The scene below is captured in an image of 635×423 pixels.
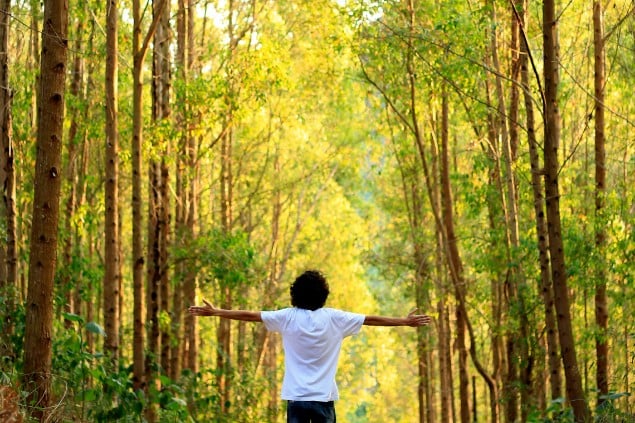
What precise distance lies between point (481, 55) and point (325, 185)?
62.7 ft

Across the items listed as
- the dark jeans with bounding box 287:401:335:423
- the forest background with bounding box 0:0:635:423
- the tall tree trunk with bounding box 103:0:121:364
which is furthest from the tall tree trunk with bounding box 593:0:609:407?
the dark jeans with bounding box 287:401:335:423

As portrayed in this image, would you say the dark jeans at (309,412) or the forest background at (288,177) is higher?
the forest background at (288,177)

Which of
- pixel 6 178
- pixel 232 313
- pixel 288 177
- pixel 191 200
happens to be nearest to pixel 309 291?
pixel 232 313

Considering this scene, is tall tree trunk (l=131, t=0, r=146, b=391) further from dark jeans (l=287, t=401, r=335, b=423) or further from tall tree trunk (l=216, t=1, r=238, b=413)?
dark jeans (l=287, t=401, r=335, b=423)

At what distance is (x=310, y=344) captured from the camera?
679 centimetres

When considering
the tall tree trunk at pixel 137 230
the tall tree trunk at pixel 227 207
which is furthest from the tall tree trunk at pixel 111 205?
the tall tree trunk at pixel 227 207

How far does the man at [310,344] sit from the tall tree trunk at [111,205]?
7566 mm

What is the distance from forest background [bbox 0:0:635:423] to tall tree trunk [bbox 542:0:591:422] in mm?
27

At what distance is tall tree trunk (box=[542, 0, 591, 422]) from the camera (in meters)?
11.5

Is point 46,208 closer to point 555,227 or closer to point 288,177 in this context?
point 555,227

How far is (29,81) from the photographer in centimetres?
1714

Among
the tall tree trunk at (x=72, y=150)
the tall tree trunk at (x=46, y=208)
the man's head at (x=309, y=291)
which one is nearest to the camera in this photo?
the man's head at (x=309, y=291)

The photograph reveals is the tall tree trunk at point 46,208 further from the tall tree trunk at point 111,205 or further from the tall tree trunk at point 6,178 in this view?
the tall tree trunk at point 111,205

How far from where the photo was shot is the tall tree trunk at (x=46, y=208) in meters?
8.77
